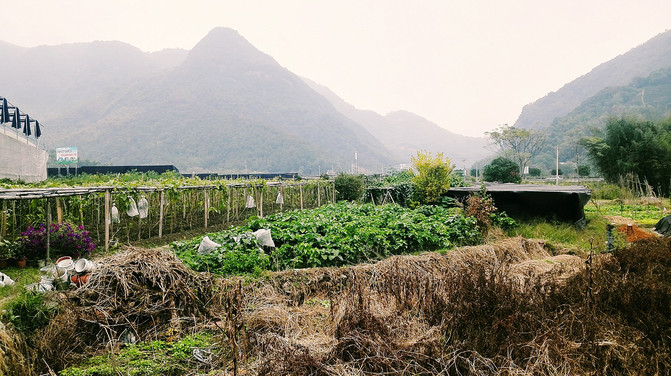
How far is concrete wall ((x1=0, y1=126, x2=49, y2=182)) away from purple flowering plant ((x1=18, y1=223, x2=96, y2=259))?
18.1m

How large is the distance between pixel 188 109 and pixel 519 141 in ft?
312

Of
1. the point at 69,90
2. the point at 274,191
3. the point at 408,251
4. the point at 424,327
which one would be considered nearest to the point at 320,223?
the point at 408,251

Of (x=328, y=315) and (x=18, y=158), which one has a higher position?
(x=18, y=158)

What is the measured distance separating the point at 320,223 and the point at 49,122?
442ft

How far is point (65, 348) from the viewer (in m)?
3.67

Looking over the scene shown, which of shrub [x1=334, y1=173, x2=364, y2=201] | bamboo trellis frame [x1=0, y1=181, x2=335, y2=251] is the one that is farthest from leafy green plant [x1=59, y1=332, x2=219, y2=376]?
shrub [x1=334, y1=173, x2=364, y2=201]

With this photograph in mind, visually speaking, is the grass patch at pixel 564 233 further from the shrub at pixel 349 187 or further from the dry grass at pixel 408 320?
the shrub at pixel 349 187

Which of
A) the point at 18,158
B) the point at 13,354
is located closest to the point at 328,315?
the point at 13,354

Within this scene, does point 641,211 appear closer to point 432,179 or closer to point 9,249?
point 432,179

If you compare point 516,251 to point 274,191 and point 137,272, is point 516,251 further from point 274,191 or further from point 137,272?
point 274,191

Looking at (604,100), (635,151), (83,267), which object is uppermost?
(604,100)

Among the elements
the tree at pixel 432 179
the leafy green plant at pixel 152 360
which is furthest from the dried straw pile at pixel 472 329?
the tree at pixel 432 179

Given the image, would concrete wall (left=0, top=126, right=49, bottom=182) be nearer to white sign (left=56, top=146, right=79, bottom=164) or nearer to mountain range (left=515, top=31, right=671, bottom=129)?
white sign (left=56, top=146, right=79, bottom=164)

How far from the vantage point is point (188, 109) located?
11844 centimetres
